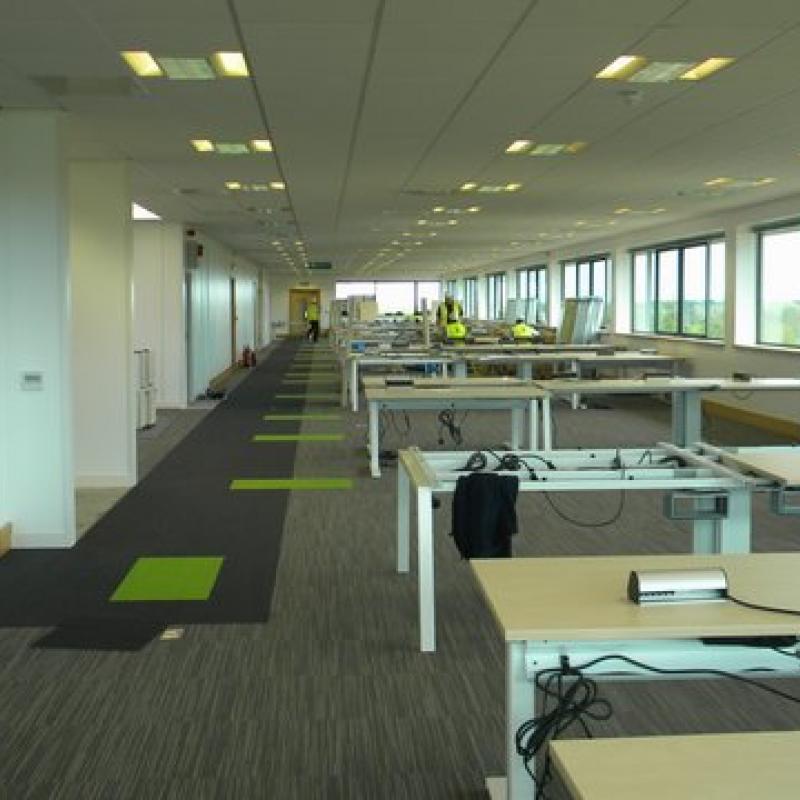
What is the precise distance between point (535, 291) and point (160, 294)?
14.9 metres

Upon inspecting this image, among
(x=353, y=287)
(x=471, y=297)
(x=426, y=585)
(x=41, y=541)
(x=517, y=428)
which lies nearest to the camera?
(x=426, y=585)

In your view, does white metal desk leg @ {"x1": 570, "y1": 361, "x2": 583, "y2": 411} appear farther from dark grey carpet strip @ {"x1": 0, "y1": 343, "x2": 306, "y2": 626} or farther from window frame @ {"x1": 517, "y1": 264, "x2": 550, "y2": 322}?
window frame @ {"x1": 517, "y1": 264, "x2": 550, "y2": 322}

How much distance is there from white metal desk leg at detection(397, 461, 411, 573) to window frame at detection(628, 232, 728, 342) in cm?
971

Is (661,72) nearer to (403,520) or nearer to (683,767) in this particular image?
(403,520)

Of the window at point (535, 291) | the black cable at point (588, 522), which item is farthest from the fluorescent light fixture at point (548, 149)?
the window at point (535, 291)

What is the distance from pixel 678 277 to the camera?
1703cm

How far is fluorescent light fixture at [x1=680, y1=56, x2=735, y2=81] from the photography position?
18.1ft

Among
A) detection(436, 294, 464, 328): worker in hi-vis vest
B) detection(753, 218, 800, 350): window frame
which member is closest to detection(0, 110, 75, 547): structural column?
detection(753, 218, 800, 350): window frame

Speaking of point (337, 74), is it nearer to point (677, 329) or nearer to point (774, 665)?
point (774, 665)

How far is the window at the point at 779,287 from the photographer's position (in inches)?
516

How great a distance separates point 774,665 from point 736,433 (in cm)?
1045

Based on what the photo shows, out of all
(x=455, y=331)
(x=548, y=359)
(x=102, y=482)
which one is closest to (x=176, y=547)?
(x=102, y=482)

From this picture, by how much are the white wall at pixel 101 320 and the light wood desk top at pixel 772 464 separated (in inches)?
212

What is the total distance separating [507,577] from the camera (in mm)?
2828
